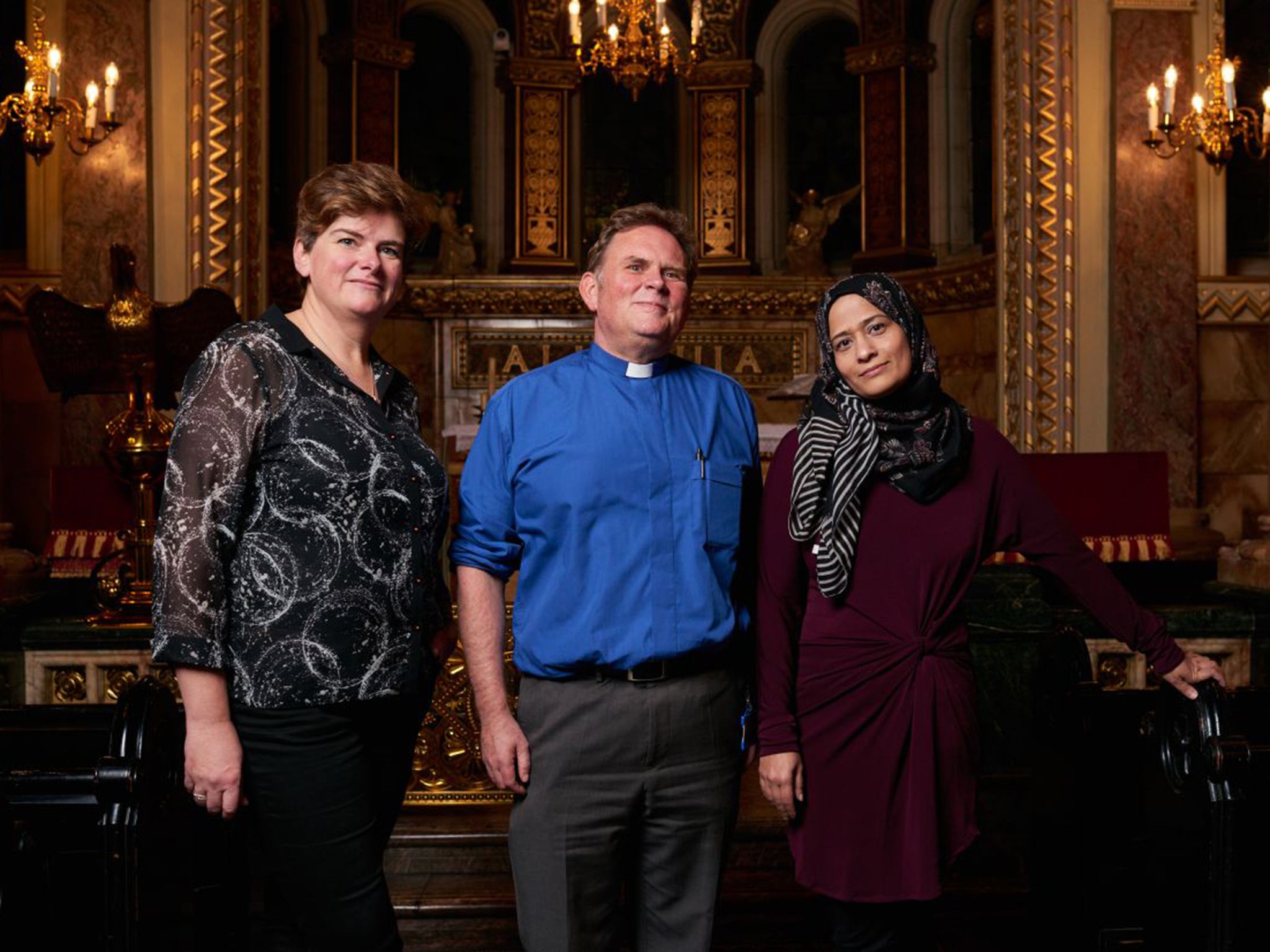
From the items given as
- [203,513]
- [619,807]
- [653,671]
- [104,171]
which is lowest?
[619,807]

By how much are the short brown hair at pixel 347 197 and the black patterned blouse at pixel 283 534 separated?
153 millimetres

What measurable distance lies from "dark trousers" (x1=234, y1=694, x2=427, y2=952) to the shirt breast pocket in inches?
23.2

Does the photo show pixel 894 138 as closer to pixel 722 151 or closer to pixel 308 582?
pixel 722 151

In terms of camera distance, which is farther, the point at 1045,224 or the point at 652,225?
the point at 1045,224

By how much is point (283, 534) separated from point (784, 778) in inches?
34.9

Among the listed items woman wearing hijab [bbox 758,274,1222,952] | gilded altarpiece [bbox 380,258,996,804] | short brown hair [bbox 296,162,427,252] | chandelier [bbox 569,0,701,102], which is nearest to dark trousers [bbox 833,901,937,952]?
woman wearing hijab [bbox 758,274,1222,952]

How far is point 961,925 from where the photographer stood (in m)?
3.56

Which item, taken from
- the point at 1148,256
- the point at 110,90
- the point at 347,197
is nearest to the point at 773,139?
the point at 1148,256

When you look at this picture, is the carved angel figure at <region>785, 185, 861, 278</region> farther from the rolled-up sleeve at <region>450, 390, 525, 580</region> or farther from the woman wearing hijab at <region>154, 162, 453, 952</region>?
the woman wearing hijab at <region>154, 162, 453, 952</region>

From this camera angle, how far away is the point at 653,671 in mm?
2244

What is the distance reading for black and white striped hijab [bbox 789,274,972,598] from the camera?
2242 millimetres

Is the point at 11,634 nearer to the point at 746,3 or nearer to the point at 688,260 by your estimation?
the point at 688,260

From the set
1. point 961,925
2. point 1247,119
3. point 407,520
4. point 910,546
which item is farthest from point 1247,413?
point 407,520

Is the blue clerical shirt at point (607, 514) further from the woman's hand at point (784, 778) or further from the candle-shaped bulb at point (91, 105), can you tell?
the candle-shaped bulb at point (91, 105)
